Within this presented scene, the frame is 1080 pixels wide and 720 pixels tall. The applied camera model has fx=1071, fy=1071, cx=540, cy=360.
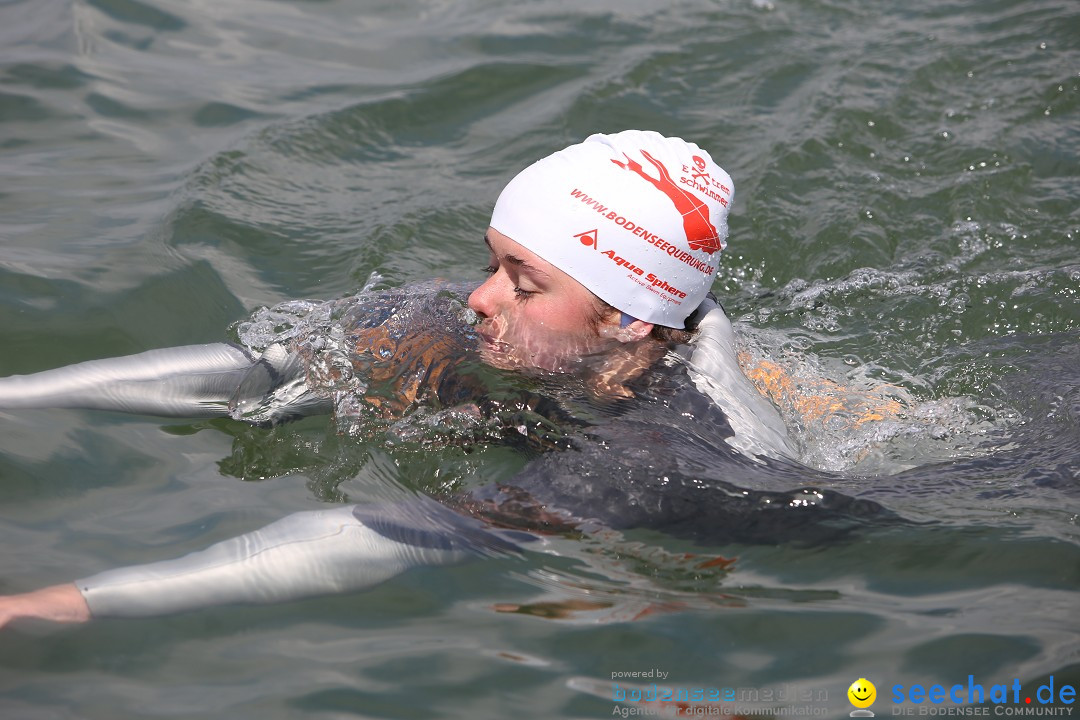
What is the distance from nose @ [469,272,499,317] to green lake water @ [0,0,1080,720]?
1.71ft

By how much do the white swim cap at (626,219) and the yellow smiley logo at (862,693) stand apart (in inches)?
67.0

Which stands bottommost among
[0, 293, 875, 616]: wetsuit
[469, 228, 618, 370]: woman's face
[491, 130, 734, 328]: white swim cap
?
[0, 293, 875, 616]: wetsuit

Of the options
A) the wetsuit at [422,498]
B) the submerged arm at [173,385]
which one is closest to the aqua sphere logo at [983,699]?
the wetsuit at [422,498]

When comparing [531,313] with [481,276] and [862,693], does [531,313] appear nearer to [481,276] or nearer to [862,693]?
[862,693]

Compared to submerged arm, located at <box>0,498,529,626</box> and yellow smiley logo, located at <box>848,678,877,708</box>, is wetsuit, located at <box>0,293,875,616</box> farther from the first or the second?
yellow smiley logo, located at <box>848,678,877,708</box>

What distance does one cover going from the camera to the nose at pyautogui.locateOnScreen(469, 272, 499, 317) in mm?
3973

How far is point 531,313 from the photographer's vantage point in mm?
4008

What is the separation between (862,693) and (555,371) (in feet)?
5.28

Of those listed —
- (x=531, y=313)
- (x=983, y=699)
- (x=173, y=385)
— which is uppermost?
(x=531, y=313)

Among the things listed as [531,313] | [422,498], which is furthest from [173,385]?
[531,313]

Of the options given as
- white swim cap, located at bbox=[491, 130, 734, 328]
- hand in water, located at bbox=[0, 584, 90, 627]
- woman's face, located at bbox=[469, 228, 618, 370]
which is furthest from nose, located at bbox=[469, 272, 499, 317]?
hand in water, located at bbox=[0, 584, 90, 627]

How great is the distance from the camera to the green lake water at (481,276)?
3.07m

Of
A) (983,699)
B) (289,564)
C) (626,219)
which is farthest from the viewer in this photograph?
(626,219)

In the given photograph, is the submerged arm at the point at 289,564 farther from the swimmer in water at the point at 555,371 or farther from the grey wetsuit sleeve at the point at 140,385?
the grey wetsuit sleeve at the point at 140,385
